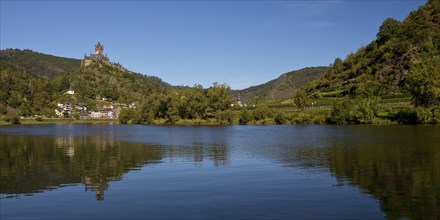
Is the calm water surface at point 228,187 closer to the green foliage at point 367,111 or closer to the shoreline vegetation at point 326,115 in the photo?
the shoreline vegetation at point 326,115

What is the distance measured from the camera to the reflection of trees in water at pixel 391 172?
20891mm

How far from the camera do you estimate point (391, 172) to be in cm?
3155

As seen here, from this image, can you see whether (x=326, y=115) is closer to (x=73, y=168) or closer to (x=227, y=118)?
(x=227, y=118)

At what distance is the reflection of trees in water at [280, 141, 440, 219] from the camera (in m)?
20.9

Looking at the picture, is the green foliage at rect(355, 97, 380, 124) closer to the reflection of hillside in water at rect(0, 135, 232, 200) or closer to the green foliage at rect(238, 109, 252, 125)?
the green foliage at rect(238, 109, 252, 125)

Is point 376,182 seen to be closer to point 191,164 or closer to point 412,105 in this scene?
point 191,164

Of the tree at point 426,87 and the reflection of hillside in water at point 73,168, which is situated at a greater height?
the tree at point 426,87

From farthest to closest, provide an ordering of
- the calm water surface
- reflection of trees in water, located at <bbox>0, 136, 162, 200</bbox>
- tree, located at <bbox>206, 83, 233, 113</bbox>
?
tree, located at <bbox>206, 83, 233, 113</bbox> → reflection of trees in water, located at <bbox>0, 136, 162, 200</bbox> → the calm water surface

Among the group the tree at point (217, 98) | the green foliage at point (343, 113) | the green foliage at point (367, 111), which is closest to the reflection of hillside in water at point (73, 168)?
the green foliage at point (367, 111)

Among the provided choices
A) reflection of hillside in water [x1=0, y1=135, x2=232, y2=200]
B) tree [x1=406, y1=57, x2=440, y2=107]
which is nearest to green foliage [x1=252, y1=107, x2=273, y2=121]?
tree [x1=406, y1=57, x2=440, y2=107]

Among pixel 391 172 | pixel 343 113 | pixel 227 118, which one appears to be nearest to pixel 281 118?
pixel 227 118

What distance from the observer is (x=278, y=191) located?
25.6 m

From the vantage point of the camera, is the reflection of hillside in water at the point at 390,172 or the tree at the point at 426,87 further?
the tree at the point at 426,87

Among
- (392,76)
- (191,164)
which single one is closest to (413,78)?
(392,76)
